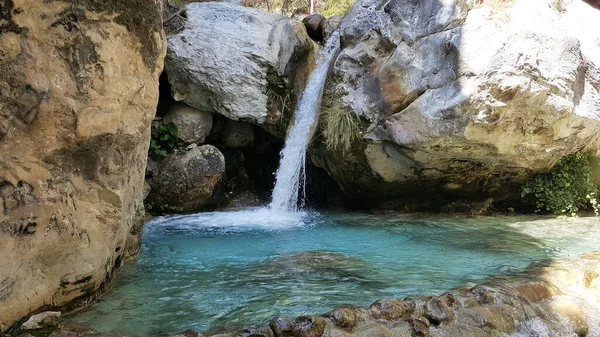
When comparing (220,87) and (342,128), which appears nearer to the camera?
(342,128)

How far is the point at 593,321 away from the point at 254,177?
231 inches

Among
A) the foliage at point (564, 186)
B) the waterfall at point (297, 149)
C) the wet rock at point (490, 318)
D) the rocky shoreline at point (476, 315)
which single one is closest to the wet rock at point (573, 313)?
the rocky shoreline at point (476, 315)

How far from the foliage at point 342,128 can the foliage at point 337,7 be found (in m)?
7.09

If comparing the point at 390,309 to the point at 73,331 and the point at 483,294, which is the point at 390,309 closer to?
the point at 483,294

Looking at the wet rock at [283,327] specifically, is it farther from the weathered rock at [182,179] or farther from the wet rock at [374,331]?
the weathered rock at [182,179]

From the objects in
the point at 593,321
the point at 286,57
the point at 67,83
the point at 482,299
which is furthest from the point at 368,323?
the point at 286,57

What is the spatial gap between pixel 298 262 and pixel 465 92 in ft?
9.76

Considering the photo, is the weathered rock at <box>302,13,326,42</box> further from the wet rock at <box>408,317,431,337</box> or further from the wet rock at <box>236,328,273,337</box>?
the wet rock at <box>236,328,273,337</box>

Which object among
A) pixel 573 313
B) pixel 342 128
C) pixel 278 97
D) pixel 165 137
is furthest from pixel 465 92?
pixel 165 137

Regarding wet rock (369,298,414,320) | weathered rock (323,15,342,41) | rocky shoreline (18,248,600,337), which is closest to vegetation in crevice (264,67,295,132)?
weathered rock (323,15,342,41)

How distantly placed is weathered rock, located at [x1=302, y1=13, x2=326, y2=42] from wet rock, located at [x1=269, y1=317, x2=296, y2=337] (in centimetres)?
658

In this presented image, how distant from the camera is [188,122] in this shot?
705 centimetres

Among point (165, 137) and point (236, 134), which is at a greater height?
point (236, 134)

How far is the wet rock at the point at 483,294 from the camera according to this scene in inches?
114
